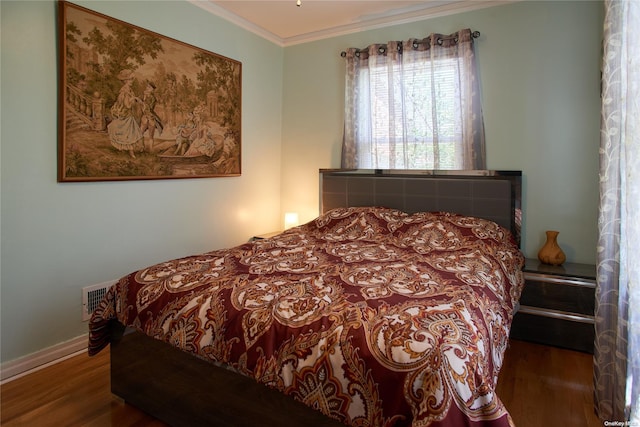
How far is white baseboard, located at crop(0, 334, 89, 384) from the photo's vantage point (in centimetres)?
217

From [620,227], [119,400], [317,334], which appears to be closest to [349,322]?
[317,334]

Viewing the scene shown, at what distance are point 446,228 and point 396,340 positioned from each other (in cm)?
173

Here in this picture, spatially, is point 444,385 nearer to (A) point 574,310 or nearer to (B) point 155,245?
(A) point 574,310

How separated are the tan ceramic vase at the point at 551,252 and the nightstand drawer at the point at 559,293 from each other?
0.24 m

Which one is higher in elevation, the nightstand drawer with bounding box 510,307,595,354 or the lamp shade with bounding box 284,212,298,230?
the lamp shade with bounding box 284,212,298,230

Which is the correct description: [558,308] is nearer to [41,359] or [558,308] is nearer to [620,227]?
[620,227]

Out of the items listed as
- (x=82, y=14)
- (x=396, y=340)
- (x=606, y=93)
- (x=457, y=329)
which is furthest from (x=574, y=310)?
(x=82, y=14)

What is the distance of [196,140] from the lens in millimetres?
3211

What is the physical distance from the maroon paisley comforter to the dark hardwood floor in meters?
0.30

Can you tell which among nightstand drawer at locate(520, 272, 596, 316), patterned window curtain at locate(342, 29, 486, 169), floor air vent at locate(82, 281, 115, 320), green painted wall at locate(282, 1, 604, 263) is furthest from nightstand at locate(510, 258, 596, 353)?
floor air vent at locate(82, 281, 115, 320)

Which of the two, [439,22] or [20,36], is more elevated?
[439,22]

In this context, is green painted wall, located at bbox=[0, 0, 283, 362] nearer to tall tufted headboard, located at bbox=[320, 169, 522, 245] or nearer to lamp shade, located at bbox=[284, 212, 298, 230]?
lamp shade, located at bbox=[284, 212, 298, 230]

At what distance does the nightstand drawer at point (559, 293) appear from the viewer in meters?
2.55

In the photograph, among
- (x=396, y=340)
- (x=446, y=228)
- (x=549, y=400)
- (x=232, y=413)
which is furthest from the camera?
(x=446, y=228)
